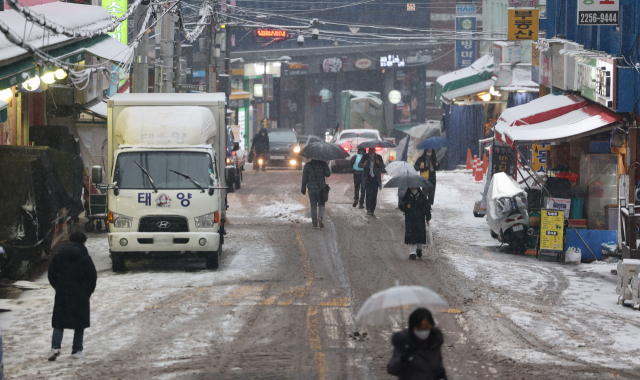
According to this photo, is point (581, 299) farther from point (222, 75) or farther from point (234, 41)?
point (234, 41)

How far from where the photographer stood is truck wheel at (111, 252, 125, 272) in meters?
Answer: 13.9

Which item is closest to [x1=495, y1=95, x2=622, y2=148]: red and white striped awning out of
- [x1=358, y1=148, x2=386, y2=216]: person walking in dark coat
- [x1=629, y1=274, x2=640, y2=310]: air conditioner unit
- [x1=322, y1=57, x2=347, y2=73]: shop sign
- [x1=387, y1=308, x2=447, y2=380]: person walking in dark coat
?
[x1=358, y1=148, x2=386, y2=216]: person walking in dark coat

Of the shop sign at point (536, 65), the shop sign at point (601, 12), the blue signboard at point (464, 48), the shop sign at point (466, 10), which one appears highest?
the shop sign at point (466, 10)

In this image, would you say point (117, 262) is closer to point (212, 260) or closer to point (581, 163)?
point (212, 260)

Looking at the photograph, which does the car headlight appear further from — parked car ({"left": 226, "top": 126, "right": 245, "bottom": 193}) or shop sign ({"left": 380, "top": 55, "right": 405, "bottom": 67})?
shop sign ({"left": 380, "top": 55, "right": 405, "bottom": 67})

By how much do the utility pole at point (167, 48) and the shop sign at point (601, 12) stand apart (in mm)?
10589

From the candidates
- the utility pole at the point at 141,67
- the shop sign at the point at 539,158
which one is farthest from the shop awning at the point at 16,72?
the shop sign at the point at 539,158

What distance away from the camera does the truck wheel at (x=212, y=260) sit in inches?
558

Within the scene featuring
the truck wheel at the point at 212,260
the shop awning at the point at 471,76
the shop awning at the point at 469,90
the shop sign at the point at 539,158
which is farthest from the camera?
the shop awning at the point at 471,76

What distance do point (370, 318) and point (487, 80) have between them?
30883 mm

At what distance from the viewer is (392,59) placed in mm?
81500

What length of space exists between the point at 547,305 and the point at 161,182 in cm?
645

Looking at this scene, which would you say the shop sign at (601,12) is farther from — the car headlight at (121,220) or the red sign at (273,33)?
the red sign at (273,33)

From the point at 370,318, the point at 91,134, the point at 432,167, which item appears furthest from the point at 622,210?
the point at 91,134
